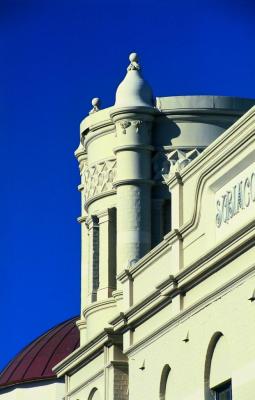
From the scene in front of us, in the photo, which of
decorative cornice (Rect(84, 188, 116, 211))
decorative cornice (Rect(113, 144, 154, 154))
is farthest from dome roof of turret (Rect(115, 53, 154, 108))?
decorative cornice (Rect(84, 188, 116, 211))

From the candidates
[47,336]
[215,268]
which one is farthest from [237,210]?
[47,336]

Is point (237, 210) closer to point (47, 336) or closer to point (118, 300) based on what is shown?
point (118, 300)

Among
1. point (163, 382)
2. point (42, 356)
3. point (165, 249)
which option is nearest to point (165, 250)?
point (165, 249)

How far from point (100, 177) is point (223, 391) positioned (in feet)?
42.6

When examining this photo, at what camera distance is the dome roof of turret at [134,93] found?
53938 millimetres

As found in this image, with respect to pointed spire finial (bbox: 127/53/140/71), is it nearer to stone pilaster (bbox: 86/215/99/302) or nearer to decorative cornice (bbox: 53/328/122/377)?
stone pilaster (bbox: 86/215/99/302)

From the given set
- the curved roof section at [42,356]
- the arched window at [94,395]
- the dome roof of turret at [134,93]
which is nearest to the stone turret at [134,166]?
the dome roof of turret at [134,93]

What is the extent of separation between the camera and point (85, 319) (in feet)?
184

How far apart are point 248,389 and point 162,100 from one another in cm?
1483

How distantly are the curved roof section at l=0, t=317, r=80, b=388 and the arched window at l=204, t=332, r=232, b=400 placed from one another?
29543mm

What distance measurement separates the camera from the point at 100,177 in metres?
55.3

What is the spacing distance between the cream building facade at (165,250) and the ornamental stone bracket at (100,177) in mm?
63

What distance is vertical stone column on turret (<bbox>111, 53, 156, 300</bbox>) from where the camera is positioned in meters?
53.3

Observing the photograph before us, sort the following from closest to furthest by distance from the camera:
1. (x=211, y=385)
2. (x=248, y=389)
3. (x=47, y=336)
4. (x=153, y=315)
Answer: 1. (x=248, y=389)
2. (x=211, y=385)
3. (x=153, y=315)
4. (x=47, y=336)
